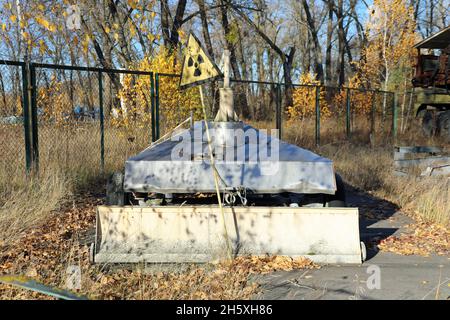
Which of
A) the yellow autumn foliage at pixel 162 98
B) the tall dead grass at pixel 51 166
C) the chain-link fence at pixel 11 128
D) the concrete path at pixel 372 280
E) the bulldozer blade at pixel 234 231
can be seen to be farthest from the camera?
the yellow autumn foliage at pixel 162 98

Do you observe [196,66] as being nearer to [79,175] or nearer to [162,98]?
[79,175]

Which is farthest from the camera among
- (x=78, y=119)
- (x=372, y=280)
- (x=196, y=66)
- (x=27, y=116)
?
(x=78, y=119)

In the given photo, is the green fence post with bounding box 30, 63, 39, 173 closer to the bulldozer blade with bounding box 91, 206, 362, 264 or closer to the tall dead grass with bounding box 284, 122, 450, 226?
the bulldozer blade with bounding box 91, 206, 362, 264

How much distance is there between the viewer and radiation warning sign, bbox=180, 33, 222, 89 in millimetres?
5482

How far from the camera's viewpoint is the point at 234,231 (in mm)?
4426

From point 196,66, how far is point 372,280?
316 centimetres

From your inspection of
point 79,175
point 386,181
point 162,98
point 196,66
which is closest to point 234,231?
point 196,66

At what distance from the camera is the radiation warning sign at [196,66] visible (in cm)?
548

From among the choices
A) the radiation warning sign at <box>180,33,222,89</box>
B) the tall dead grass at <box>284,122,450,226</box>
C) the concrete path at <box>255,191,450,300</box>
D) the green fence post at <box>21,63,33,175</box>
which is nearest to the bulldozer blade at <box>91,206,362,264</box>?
the concrete path at <box>255,191,450,300</box>

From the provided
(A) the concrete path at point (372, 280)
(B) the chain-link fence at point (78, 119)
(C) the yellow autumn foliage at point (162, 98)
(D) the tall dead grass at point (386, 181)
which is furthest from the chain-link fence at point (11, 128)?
(D) the tall dead grass at point (386, 181)

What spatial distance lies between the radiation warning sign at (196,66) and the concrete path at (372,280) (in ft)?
8.32

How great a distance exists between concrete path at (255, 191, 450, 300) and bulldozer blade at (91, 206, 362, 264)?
0.79ft

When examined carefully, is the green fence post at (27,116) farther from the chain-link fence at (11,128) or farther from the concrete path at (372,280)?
the concrete path at (372,280)
